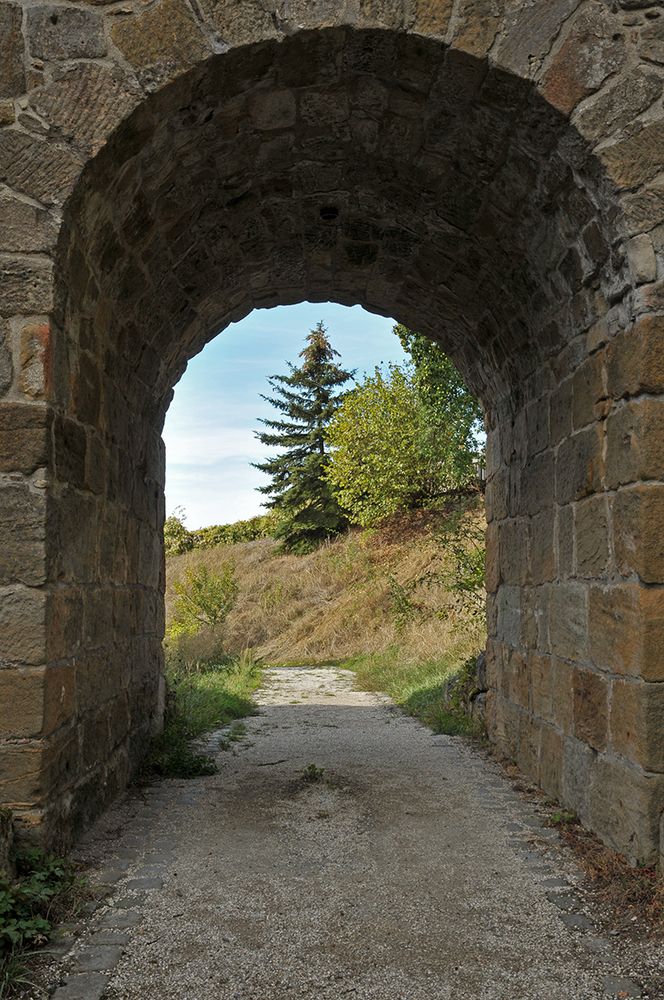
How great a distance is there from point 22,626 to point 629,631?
8.41 feet

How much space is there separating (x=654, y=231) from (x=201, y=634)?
433 inches

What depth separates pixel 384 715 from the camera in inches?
338

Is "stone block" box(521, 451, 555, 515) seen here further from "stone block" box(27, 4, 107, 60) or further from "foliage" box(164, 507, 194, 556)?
"foliage" box(164, 507, 194, 556)

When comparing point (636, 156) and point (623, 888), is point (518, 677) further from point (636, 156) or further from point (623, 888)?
point (636, 156)

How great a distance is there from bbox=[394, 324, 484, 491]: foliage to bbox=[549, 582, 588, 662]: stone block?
7.01 m

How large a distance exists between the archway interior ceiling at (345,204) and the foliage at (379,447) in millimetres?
11187

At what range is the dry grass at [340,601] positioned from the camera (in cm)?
1448

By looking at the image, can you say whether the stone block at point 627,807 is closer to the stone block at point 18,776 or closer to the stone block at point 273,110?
the stone block at point 18,776

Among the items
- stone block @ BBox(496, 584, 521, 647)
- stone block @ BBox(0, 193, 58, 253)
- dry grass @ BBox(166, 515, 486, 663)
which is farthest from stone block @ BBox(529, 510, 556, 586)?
dry grass @ BBox(166, 515, 486, 663)

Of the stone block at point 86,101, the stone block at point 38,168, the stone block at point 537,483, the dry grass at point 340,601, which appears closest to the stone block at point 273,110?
the stone block at point 86,101

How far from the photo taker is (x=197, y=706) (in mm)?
8125

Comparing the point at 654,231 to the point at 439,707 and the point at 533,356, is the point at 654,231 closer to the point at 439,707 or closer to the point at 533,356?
the point at 533,356

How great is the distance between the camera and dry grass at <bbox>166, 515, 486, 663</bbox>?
14.5m

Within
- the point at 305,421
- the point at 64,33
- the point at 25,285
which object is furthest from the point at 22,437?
the point at 305,421
